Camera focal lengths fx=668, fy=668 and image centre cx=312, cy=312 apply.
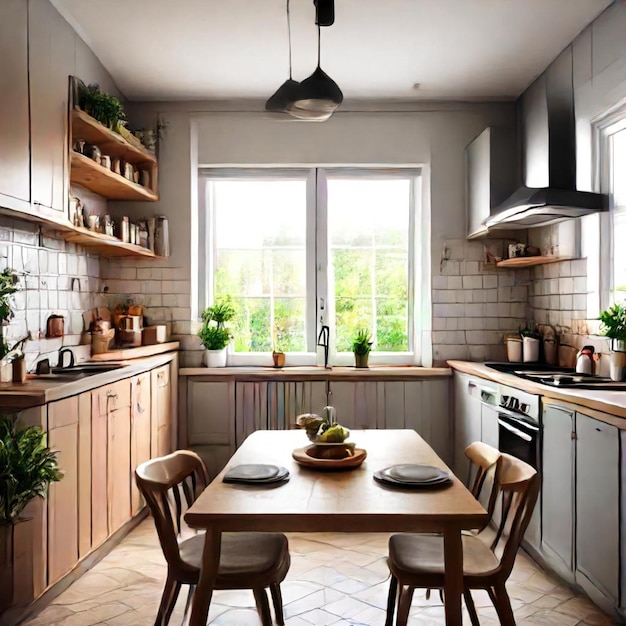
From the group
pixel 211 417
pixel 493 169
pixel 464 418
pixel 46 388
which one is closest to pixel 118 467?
pixel 46 388

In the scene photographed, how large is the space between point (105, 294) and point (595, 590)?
3.81 meters

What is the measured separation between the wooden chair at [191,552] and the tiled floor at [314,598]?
60cm

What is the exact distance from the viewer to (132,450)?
4.18 metres

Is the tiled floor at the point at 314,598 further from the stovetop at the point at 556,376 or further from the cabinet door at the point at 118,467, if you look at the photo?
the stovetop at the point at 556,376

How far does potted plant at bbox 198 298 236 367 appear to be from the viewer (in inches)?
205

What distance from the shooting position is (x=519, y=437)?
12.4 ft

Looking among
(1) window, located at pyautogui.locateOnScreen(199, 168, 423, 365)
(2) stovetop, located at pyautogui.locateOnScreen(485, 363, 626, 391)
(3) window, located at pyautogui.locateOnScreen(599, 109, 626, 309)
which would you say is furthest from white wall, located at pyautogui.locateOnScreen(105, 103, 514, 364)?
(3) window, located at pyautogui.locateOnScreen(599, 109, 626, 309)

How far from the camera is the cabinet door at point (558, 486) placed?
320cm

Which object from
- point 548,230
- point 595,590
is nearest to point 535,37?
point 548,230

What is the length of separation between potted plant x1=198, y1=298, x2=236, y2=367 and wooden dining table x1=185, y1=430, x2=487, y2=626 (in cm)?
292

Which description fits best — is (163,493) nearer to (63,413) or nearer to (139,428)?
(63,413)

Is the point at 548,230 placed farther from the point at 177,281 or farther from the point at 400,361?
the point at 177,281

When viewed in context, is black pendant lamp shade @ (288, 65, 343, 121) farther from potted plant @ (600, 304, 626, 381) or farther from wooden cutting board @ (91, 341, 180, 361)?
wooden cutting board @ (91, 341, 180, 361)

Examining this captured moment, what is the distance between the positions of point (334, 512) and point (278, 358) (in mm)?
3374
